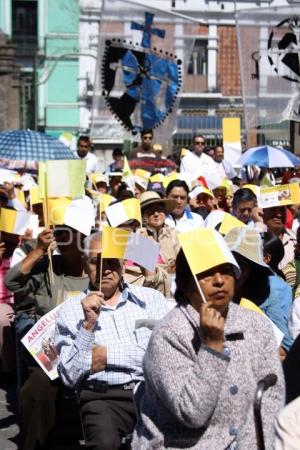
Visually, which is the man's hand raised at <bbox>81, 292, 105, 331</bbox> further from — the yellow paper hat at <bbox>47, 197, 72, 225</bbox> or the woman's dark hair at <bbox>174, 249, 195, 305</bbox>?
the yellow paper hat at <bbox>47, 197, 72, 225</bbox>

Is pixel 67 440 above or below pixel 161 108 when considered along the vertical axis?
below

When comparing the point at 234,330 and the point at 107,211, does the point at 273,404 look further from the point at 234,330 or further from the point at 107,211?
the point at 107,211

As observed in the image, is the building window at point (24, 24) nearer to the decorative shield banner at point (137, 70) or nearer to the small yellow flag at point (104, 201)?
the decorative shield banner at point (137, 70)

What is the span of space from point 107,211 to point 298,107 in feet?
24.5

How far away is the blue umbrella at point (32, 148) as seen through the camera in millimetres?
13969

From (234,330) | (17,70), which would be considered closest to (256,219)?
(234,330)

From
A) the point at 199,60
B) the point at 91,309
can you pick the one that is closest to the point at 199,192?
the point at 91,309

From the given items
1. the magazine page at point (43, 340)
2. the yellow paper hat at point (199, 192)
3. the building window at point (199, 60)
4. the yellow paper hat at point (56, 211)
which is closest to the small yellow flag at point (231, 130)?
the yellow paper hat at point (199, 192)

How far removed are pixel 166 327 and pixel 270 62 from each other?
39.5 ft

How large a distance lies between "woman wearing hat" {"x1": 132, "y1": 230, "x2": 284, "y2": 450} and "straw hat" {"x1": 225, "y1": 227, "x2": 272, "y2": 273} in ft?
4.97

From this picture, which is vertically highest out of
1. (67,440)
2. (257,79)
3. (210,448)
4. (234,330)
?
(257,79)

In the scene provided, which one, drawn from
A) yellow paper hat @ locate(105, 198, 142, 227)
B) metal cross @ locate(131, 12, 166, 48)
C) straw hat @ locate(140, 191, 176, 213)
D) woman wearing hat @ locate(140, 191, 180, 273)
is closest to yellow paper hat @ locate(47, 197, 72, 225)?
yellow paper hat @ locate(105, 198, 142, 227)

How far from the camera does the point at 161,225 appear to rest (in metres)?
9.79

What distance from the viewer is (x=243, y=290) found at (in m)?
6.42
